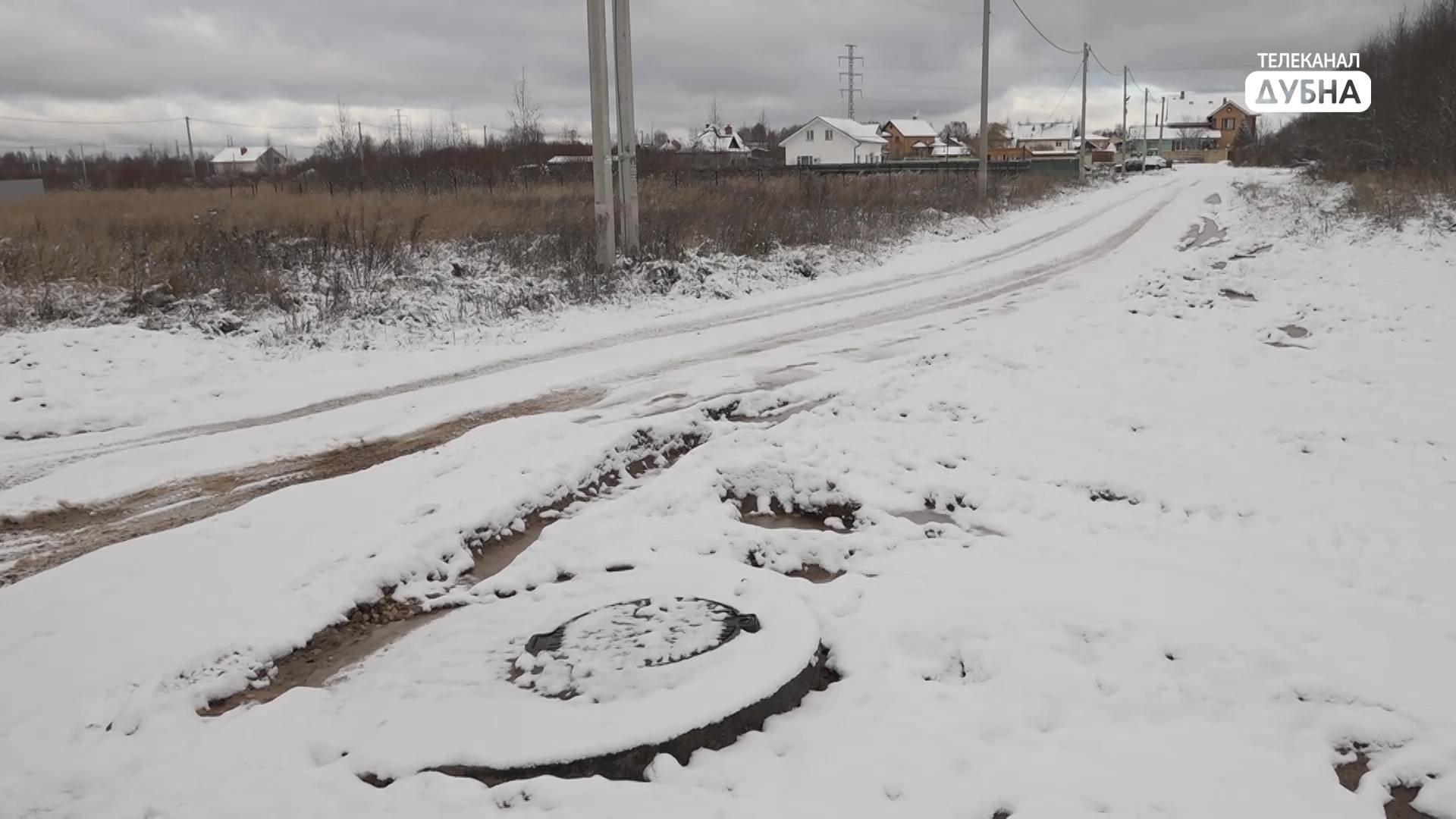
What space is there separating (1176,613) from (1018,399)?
370cm

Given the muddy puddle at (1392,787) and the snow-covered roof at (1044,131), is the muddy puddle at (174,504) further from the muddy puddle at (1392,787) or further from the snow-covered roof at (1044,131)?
the snow-covered roof at (1044,131)

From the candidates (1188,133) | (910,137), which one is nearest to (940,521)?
(910,137)

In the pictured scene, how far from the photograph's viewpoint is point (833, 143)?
290 ft

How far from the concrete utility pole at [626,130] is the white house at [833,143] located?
72827 mm

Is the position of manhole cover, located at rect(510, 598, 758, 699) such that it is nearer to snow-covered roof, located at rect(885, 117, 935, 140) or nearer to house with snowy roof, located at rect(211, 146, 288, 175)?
house with snowy roof, located at rect(211, 146, 288, 175)

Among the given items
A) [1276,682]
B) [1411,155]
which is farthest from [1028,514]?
[1411,155]

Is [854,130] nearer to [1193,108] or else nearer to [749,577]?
[1193,108]

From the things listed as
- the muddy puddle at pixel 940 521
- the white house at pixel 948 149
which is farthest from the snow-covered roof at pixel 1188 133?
the muddy puddle at pixel 940 521

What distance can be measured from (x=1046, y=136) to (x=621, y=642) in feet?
458

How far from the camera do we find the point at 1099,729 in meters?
3.47

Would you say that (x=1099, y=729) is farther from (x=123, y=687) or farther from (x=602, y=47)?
(x=602, y=47)

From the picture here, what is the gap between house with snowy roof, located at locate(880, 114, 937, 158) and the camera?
113 meters

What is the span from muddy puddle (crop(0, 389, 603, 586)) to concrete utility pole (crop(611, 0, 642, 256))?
8.30m

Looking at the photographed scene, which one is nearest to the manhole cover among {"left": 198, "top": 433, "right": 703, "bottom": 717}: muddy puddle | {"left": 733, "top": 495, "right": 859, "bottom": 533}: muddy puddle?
{"left": 198, "top": 433, "right": 703, "bottom": 717}: muddy puddle
